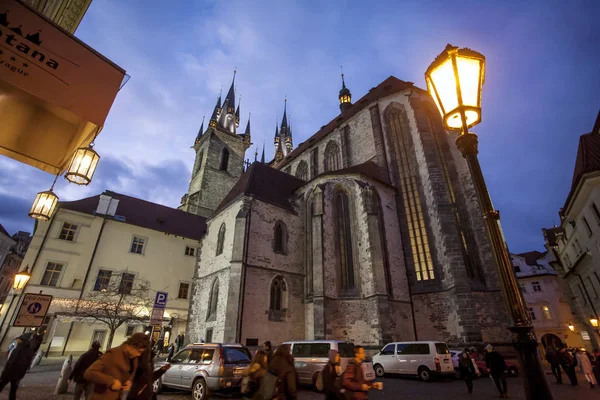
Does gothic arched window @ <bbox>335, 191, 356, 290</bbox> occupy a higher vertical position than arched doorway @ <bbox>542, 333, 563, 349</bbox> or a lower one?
higher

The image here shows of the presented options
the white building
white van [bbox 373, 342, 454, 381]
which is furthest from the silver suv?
the white building

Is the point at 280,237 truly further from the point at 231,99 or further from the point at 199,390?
the point at 231,99

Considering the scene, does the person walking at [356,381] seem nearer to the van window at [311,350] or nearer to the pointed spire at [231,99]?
the van window at [311,350]

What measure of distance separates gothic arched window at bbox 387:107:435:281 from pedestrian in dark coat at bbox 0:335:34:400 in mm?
16660

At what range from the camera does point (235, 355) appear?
7.71 metres

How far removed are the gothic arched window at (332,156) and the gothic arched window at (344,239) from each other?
7.04 metres

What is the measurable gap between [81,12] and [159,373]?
18.3ft

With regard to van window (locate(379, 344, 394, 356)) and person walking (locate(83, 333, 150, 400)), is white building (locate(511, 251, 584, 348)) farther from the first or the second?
person walking (locate(83, 333, 150, 400))

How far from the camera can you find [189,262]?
23.7 m

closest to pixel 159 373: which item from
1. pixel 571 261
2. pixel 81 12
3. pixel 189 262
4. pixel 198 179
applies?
pixel 81 12

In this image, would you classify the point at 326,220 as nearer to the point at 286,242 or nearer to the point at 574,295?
the point at 286,242

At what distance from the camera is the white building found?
1079 inches

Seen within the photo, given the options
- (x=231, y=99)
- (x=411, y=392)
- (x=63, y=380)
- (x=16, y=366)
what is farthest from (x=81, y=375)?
(x=231, y=99)

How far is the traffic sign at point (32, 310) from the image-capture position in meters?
7.07
